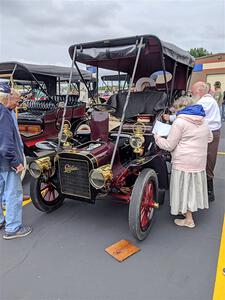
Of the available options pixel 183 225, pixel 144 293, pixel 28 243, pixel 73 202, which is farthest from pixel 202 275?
pixel 73 202

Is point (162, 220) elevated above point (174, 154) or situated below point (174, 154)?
below

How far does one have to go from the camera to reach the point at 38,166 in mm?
2846

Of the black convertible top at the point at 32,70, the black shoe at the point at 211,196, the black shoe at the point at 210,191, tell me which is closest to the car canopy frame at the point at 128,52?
the black shoe at the point at 210,191

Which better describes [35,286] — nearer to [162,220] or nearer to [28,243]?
[28,243]

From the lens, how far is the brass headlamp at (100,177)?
2.50 metres

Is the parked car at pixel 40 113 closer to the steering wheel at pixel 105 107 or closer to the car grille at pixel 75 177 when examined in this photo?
the steering wheel at pixel 105 107

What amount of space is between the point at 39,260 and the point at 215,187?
3.19 metres

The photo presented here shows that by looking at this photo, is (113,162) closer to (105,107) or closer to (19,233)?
(19,233)

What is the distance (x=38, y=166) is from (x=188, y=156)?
1.74m

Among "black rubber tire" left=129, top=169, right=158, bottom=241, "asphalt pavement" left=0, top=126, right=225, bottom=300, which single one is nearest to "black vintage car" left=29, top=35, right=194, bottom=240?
"black rubber tire" left=129, top=169, right=158, bottom=241

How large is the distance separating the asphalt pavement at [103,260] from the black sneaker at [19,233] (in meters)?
0.07

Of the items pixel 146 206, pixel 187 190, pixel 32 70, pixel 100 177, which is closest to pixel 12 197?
pixel 100 177

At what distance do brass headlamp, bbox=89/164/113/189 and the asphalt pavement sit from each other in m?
0.71

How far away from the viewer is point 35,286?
84.3 inches
